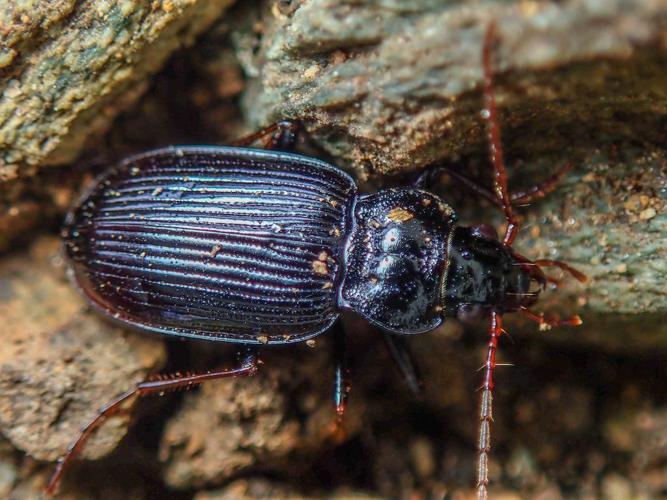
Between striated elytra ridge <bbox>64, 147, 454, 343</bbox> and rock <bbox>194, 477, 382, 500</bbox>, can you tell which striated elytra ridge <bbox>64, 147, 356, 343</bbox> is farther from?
rock <bbox>194, 477, 382, 500</bbox>

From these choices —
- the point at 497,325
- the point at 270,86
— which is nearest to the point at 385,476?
the point at 497,325

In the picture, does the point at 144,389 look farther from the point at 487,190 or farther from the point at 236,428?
the point at 487,190

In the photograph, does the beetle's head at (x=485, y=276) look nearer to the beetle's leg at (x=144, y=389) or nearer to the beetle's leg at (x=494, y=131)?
the beetle's leg at (x=494, y=131)

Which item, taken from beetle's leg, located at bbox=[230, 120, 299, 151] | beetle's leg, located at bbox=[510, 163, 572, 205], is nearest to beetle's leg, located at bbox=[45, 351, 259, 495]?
beetle's leg, located at bbox=[230, 120, 299, 151]

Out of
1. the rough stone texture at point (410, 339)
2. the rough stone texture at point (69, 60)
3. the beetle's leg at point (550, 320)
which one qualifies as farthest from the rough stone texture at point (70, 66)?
the beetle's leg at point (550, 320)

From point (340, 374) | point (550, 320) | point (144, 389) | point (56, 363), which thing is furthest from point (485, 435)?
point (56, 363)

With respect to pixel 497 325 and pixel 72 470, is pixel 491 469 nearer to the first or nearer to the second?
pixel 497 325
